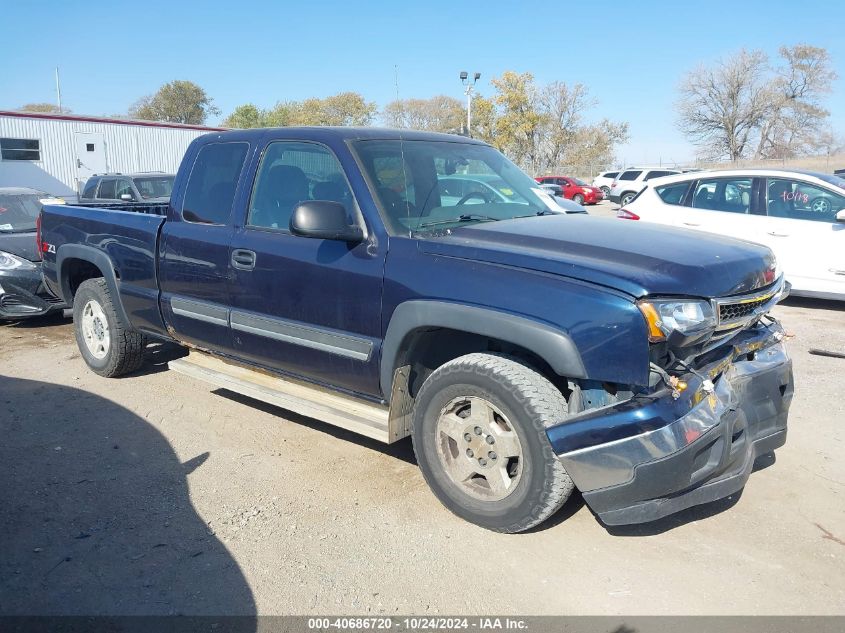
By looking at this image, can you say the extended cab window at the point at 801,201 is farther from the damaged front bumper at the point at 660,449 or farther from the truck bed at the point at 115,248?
the truck bed at the point at 115,248

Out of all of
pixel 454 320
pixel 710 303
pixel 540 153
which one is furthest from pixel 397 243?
pixel 540 153

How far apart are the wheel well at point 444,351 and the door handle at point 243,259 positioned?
122 cm

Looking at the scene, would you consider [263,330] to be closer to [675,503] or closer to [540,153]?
[675,503]

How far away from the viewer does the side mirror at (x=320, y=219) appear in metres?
3.62

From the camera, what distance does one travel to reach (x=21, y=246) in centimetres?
825

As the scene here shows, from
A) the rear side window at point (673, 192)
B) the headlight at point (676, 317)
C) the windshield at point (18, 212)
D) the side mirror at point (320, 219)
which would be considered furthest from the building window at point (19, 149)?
the headlight at point (676, 317)

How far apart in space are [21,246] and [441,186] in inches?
248

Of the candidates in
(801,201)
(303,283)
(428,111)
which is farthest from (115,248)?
(428,111)

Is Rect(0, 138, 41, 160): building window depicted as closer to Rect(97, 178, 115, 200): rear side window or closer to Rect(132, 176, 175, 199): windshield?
Rect(97, 178, 115, 200): rear side window

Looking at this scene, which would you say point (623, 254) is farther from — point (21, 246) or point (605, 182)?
point (605, 182)

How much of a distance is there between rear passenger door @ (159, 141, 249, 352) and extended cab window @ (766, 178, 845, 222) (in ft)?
22.1

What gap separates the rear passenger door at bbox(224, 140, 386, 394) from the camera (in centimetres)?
379

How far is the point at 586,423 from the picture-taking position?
2.97 metres

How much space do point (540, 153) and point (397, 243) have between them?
5336 cm
